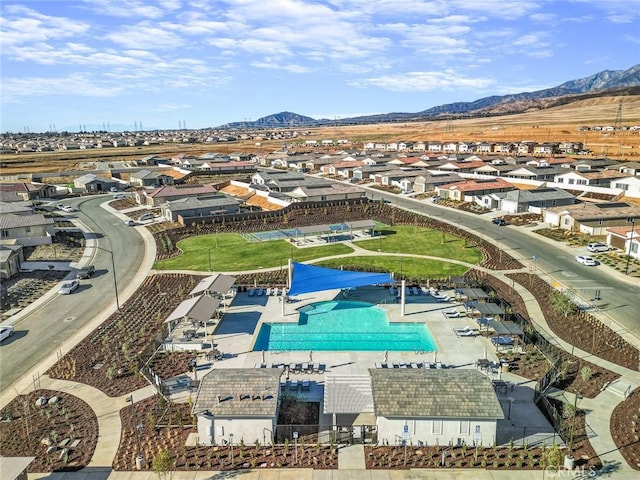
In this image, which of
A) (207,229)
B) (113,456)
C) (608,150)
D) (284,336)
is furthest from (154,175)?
(608,150)

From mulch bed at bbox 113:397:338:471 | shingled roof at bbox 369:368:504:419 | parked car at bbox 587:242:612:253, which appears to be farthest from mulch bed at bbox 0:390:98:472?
parked car at bbox 587:242:612:253

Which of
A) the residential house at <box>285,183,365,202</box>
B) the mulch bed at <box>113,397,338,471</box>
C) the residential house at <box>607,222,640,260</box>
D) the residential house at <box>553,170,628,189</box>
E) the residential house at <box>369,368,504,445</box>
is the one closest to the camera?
the mulch bed at <box>113,397,338,471</box>

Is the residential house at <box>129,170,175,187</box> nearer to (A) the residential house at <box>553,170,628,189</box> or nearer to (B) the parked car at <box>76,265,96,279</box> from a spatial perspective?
(B) the parked car at <box>76,265,96,279</box>

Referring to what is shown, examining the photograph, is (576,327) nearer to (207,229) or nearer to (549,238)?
(549,238)

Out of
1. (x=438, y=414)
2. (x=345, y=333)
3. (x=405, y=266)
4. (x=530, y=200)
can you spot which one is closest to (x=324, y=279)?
(x=345, y=333)

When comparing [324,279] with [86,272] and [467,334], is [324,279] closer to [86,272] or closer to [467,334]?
[467,334]

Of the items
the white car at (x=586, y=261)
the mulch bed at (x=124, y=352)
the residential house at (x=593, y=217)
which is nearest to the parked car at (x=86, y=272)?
the mulch bed at (x=124, y=352)
